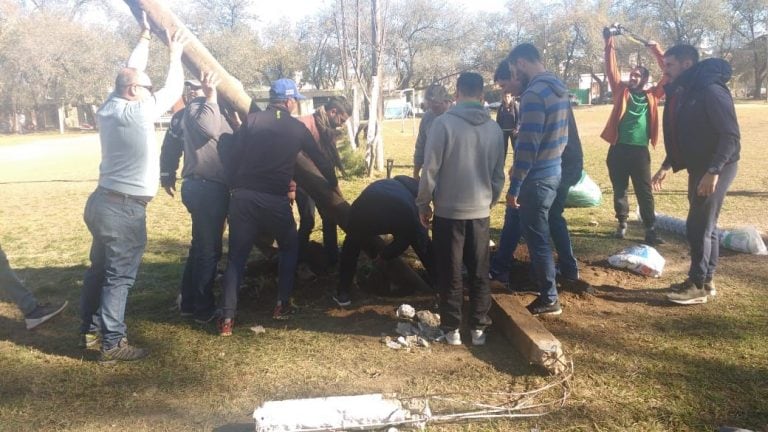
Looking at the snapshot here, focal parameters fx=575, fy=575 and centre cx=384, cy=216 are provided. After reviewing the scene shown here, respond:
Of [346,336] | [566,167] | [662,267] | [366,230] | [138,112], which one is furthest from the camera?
[662,267]

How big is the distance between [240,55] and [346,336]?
4175 centimetres

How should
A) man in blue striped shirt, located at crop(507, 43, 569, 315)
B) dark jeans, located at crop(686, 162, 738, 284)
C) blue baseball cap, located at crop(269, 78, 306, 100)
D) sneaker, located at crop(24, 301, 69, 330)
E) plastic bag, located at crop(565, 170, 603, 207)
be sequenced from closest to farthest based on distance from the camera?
man in blue striped shirt, located at crop(507, 43, 569, 315)
blue baseball cap, located at crop(269, 78, 306, 100)
dark jeans, located at crop(686, 162, 738, 284)
sneaker, located at crop(24, 301, 69, 330)
plastic bag, located at crop(565, 170, 603, 207)

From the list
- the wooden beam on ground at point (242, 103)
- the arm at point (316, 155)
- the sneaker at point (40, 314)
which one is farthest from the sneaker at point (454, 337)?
the sneaker at point (40, 314)

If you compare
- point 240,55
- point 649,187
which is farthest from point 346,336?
point 240,55

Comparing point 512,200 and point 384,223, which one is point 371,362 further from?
point 512,200

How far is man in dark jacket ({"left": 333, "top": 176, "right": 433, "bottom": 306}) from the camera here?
14.6 feet

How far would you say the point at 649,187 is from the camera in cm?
634

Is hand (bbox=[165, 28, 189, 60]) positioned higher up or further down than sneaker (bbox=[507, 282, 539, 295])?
higher up

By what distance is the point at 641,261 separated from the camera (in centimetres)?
536

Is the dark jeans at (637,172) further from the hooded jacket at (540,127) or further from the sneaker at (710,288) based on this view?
the hooded jacket at (540,127)

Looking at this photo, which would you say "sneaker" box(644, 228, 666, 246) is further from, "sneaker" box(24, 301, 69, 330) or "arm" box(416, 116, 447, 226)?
"sneaker" box(24, 301, 69, 330)

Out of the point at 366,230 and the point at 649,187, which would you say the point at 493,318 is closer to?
the point at 366,230

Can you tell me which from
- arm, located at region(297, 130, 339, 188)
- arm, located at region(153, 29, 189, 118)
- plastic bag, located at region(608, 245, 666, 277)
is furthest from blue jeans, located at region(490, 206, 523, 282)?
arm, located at region(153, 29, 189, 118)

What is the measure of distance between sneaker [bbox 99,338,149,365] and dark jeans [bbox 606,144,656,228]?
17.0 feet
